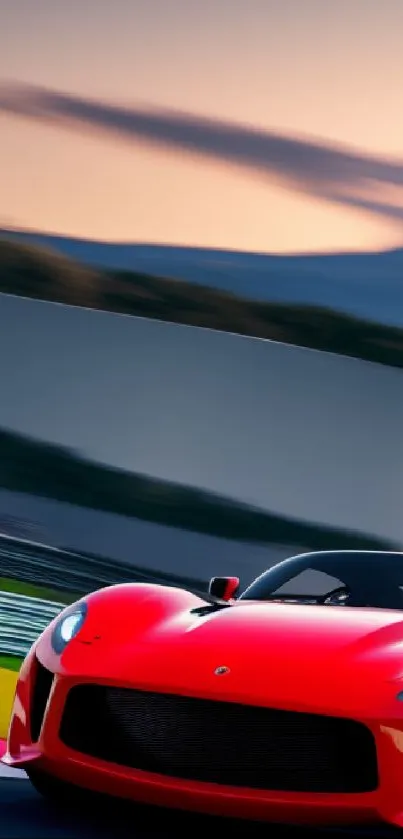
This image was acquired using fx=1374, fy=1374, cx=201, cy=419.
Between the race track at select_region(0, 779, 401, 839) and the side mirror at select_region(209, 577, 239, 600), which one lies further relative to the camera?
the side mirror at select_region(209, 577, 239, 600)

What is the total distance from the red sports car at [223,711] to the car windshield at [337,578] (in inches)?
25.4

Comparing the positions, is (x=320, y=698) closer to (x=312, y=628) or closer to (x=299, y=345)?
(x=312, y=628)

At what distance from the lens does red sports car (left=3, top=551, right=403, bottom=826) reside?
11.6ft

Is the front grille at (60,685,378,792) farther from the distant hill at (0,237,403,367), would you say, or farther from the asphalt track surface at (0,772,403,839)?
the distant hill at (0,237,403,367)

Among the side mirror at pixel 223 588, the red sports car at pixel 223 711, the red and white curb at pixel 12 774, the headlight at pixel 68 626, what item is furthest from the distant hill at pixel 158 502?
the red sports car at pixel 223 711

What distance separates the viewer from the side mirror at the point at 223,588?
5.25 meters

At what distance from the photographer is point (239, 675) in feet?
12.1

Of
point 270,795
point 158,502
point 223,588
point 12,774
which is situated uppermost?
point 223,588

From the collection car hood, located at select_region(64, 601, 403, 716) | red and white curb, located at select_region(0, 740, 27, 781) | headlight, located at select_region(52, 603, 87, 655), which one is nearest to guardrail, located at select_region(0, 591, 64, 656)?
red and white curb, located at select_region(0, 740, 27, 781)

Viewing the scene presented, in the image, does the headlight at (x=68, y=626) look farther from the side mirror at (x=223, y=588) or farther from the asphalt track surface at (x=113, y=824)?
the side mirror at (x=223, y=588)

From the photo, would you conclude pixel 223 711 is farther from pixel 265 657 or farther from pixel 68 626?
pixel 68 626

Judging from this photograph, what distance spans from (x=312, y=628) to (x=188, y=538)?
24.9 metres

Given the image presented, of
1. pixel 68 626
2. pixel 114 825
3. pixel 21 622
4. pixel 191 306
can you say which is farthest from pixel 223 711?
pixel 191 306

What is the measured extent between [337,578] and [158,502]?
77.5 ft
